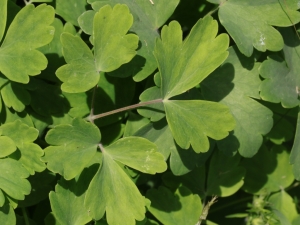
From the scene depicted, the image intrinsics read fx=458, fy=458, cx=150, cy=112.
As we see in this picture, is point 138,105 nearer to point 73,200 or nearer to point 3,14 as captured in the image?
point 73,200

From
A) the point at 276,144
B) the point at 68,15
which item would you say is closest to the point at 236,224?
the point at 276,144

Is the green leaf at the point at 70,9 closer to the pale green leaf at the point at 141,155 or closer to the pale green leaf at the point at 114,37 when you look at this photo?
the pale green leaf at the point at 114,37

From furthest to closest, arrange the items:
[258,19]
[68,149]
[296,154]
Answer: [296,154]
[258,19]
[68,149]

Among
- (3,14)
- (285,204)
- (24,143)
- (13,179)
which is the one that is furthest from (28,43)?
(285,204)

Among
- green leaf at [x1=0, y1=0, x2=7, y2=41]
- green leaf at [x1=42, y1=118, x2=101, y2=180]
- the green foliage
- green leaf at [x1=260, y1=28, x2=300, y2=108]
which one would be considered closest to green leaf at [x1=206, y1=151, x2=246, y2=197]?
the green foliage

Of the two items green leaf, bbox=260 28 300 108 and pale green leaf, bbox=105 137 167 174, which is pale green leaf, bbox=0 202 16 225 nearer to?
pale green leaf, bbox=105 137 167 174

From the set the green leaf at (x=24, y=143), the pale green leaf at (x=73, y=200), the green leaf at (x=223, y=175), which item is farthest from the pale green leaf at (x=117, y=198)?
the green leaf at (x=223, y=175)
